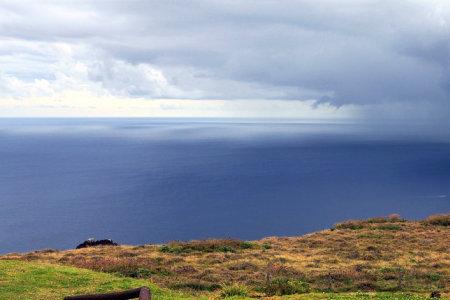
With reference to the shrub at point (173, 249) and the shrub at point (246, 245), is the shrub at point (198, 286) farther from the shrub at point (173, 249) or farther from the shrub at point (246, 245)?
the shrub at point (246, 245)

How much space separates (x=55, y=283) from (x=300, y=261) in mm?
17610

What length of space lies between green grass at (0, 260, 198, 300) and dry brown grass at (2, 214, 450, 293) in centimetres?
307

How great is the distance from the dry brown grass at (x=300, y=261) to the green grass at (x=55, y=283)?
10.1 ft

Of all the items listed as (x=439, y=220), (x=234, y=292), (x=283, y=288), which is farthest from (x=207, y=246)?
(x=439, y=220)

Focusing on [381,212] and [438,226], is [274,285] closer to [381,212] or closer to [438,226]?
[438,226]

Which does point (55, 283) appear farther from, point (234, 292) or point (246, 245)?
point (246, 245)

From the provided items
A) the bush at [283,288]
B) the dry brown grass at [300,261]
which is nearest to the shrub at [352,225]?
the dry brown grass at [300,261]

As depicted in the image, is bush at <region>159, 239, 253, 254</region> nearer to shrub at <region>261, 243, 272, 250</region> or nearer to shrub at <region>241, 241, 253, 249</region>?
shrub at <region>241, 241, 253, 249</region>

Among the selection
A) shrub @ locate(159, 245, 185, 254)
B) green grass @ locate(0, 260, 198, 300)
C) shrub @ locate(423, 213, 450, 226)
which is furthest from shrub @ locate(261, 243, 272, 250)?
shrub @ locate(423, 213, 450, 226)

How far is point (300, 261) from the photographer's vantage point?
3406cm

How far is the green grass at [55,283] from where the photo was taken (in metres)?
21.4

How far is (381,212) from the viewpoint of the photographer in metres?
155

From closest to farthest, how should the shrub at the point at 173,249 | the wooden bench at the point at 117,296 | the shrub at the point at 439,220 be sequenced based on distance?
the wooden bench at the point at 117,296 < the shrub at the point at 173,249 < the shrub at the point at 439,220

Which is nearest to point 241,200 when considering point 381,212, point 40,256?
point 381,212
